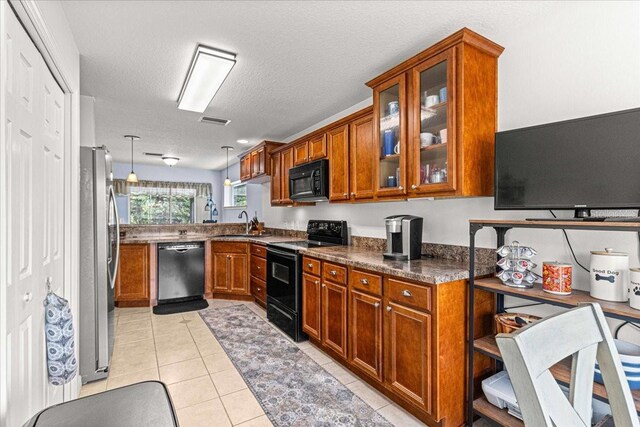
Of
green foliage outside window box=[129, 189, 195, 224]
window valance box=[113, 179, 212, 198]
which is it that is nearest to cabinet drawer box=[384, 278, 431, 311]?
window valance box=[113, 179, 212, 198]

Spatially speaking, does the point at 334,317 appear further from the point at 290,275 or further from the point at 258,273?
the point at 258,273

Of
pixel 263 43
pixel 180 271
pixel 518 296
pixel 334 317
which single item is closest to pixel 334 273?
pixel 334 317

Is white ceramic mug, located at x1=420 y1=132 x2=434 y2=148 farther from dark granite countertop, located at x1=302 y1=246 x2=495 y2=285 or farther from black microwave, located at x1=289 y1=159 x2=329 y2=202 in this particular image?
black microwave, located at x1=289 y1=159 x2=329 y2=202

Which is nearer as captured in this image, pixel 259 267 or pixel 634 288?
pixel 634 288

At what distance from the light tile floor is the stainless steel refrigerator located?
0.20 m

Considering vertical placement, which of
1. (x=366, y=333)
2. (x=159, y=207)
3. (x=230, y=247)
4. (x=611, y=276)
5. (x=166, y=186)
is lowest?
(x=366, y=333)

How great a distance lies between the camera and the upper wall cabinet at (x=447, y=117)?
192 centimetres

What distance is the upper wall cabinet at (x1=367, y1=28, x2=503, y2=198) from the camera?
1924 millimetres

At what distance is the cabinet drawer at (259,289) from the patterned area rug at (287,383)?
24.6 inches

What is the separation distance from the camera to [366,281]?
7.32ft

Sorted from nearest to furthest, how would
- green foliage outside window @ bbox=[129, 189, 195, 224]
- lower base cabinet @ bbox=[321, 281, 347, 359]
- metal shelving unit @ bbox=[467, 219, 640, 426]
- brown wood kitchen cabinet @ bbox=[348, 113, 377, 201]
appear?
metal shelving unit @ bbox=[467, 219, 640, 426], lower base cabinet @ bbox=[321, 281, 347, 359], brown wood kitchen cabinet @ bbox=[348, 113, 377, 201], green foliage outside window @ bbox=[129, 189, 195, 224]

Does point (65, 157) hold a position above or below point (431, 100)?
below

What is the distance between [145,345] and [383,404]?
2.34 m

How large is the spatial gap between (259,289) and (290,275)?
125 cm
